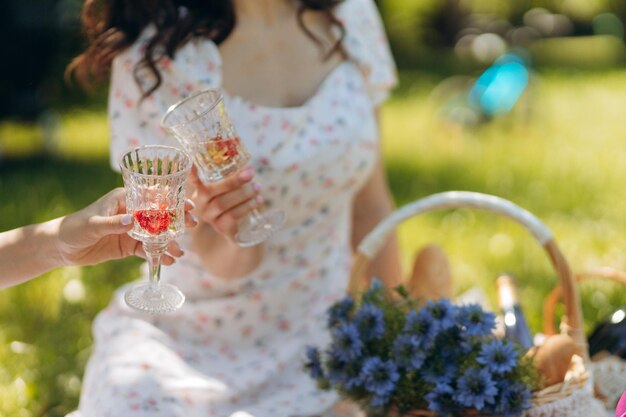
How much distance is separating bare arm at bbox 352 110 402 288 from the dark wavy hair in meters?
0.76

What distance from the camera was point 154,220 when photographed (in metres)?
2.09

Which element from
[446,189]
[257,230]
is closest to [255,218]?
[257,230]

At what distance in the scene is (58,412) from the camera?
3588mm

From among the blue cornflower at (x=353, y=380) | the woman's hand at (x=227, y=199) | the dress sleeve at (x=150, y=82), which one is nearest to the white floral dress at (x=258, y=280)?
the dress sleeve at (x=150, y=82)

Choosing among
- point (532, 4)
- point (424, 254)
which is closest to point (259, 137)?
point (424, 254)

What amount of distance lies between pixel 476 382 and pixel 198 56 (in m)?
1.28

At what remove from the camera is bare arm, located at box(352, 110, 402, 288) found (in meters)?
3.42

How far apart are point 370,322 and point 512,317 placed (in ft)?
1.93

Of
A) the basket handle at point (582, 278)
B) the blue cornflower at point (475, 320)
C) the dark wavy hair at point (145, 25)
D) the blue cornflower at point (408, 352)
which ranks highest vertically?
the dark wavy hair at point (145, 25)

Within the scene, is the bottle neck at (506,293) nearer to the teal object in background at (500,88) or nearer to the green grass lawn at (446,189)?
the green grass lawn at (446,189)

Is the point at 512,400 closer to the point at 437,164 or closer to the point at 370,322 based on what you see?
the point at 370,322

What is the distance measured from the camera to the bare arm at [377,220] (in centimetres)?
342

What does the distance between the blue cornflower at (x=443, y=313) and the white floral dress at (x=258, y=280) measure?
0.57 metres

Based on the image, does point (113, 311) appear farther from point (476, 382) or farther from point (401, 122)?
point (401, 122)
